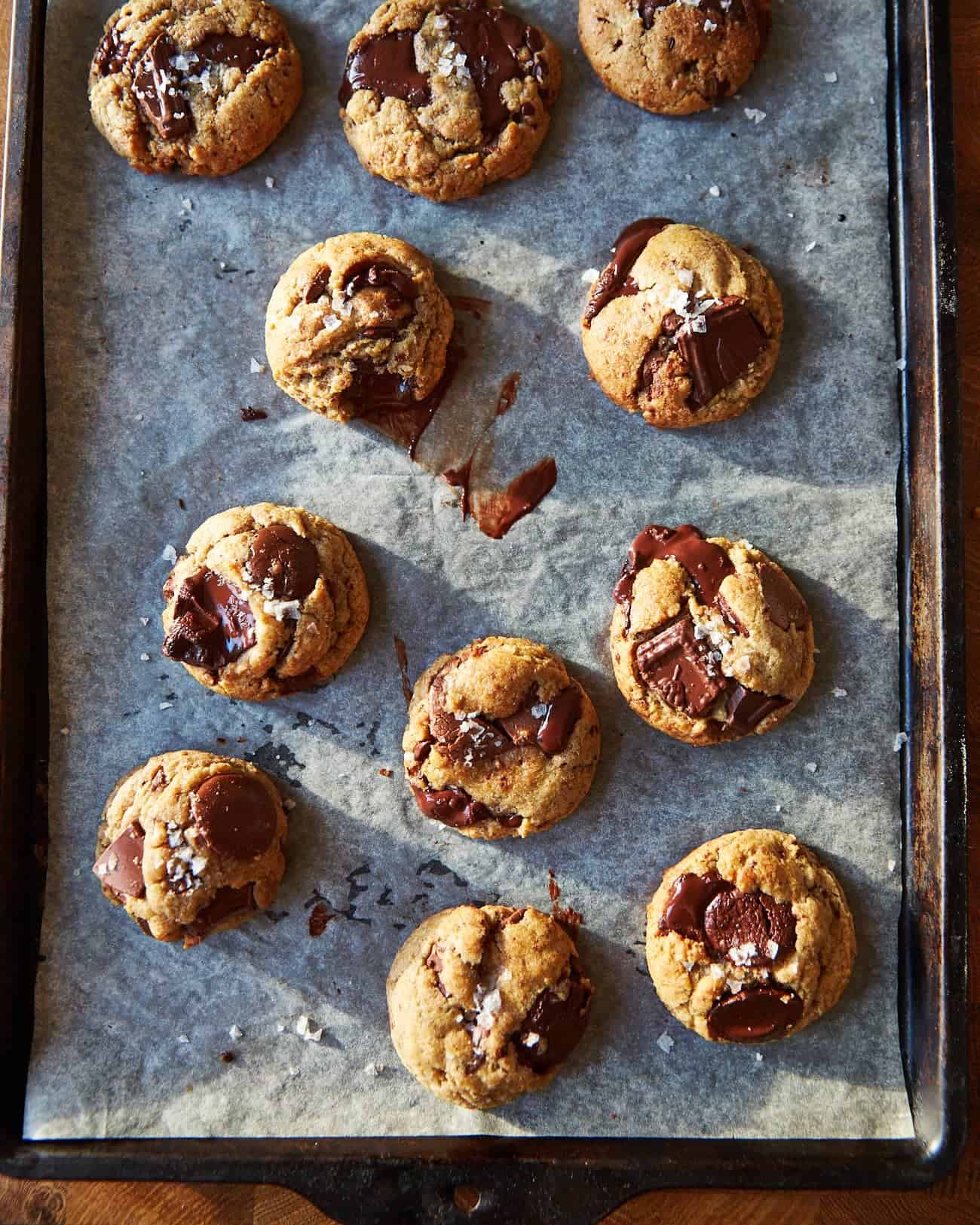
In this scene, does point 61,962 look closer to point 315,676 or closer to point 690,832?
point 315,676

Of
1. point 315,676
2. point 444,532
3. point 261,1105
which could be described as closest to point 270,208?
point 444,532

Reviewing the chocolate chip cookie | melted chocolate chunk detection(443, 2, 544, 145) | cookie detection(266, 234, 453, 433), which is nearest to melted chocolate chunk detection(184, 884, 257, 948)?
cookie detection(266, 234, 453, 433)

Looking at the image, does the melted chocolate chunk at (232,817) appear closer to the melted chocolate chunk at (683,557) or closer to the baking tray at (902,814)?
the baking tray at (902,814)

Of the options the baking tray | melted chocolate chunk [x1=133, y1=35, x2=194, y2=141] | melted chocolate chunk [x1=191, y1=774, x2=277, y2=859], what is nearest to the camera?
the baking tray

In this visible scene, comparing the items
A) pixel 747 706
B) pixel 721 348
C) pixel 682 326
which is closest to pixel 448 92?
pixel 682 326

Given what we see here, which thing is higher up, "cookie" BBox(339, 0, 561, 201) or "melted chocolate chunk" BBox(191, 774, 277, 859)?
"cookie" BBox(339, 0, 561, 201)

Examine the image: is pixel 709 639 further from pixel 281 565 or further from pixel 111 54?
pixel 111 54

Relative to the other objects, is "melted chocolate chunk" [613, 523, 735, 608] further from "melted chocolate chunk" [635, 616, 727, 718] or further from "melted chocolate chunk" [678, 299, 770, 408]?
"melted chocolate chunk" [678, 299, 770, 408]
